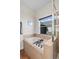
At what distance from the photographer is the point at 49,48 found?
6.03 feet
